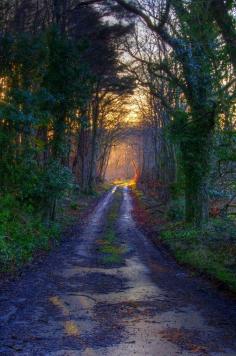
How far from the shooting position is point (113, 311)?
9750mm

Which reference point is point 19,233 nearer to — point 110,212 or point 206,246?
point 206,246

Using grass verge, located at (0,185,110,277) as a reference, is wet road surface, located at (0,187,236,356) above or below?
below

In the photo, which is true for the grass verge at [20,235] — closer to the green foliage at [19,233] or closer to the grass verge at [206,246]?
the green foliage at [19,233]

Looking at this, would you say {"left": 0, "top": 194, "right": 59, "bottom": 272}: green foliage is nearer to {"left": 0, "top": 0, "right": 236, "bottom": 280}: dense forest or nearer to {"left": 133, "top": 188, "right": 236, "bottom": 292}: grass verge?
{"left": 0, "top": 0, "right": 236, "bottom": 280}: dense forest

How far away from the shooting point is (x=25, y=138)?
19.3 m

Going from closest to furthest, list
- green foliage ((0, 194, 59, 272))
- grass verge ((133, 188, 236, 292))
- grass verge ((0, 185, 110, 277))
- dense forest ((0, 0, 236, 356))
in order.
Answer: dense forest ((0, 0, 236, 356)) → grass verge ((133, 188, 236, 292)) → grass verge ((0, 185, 110, 277)) → green foliage ((0, 194, 59, 272))

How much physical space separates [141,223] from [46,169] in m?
8.35

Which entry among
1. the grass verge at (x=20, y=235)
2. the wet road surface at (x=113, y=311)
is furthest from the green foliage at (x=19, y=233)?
the wet road surface at (x=113, y=311)

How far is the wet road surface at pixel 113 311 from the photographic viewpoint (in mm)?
7578

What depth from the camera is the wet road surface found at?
7578 millimetres

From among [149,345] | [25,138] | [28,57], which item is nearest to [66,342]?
[149,345]

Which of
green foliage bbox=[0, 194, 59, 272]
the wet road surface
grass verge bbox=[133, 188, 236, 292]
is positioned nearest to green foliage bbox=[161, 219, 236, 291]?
grass verge bbox=[133, 188, 236, 292]

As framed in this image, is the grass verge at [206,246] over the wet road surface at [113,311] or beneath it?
over

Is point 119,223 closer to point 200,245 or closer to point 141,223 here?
point 141,223
